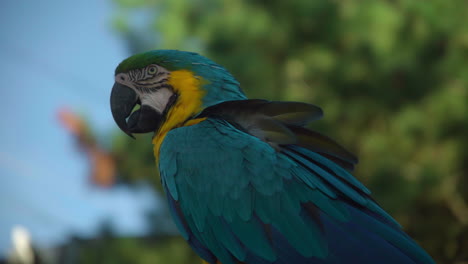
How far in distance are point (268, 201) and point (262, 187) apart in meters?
0.04

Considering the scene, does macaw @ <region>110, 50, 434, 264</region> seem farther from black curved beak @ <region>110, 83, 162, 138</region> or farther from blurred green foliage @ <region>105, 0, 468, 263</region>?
blurred green foliage @ <region>105, 0, 468, 263</region>

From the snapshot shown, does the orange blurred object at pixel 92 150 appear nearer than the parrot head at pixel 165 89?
No

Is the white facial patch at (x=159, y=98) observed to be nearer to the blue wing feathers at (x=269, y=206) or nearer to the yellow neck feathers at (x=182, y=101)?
the yellow neck feathers at (x=182, y=101)

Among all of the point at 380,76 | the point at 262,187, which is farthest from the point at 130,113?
the point at 380,76

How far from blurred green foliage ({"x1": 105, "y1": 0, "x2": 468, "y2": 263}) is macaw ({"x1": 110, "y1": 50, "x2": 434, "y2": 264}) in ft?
7.93

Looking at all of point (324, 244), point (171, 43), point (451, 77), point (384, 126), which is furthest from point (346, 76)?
point (324, 244)

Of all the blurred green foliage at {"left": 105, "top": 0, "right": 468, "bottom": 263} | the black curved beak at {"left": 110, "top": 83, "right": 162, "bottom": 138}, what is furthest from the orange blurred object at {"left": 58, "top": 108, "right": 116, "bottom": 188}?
the black curved beak at {"left": 110, "top": 83, "right": 162, "bottom": 138}

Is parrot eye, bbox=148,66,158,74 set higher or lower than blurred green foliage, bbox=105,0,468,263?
lower

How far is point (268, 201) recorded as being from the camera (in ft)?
3.89

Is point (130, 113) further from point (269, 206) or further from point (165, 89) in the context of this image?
point (269, 206)

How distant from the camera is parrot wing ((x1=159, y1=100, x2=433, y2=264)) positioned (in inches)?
44.9

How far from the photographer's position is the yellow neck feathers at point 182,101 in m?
1.40

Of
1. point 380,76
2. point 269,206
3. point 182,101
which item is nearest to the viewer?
point 269,206

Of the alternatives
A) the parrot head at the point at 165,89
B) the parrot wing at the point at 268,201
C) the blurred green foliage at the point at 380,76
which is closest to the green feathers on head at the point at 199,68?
the parrot head at the point at 165,89
